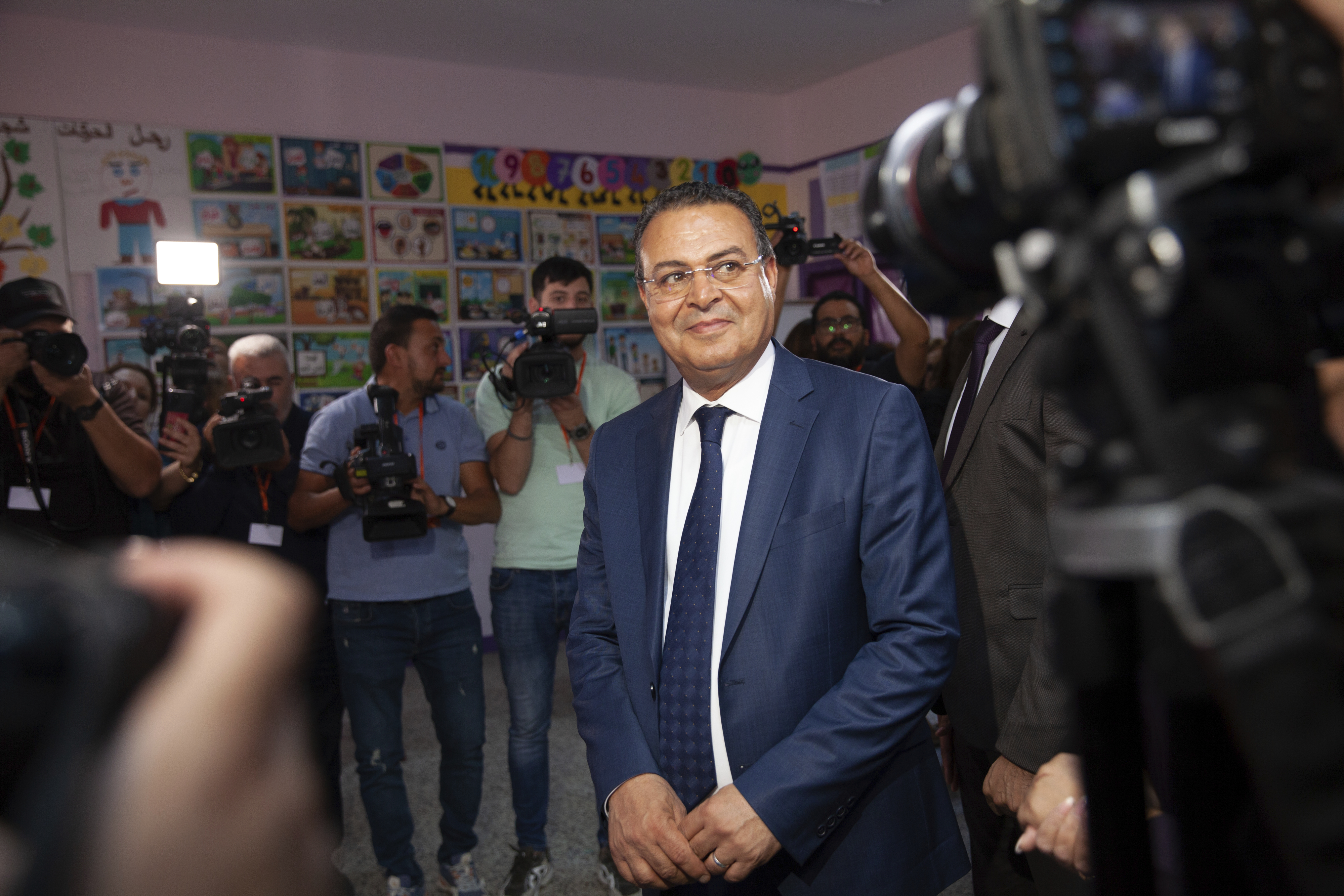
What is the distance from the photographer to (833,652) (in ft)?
4.67

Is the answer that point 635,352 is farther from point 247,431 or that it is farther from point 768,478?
point 768,478

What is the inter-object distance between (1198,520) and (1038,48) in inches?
9.7

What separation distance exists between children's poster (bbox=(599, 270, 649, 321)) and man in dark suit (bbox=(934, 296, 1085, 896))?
13.1 feet

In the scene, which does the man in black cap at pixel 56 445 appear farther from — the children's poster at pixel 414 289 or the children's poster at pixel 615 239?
the children's poster at pixel 615 239

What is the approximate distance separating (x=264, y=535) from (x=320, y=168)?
2.70m

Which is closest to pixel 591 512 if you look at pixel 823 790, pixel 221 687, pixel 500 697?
pixel 823 790

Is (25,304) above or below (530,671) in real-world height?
above

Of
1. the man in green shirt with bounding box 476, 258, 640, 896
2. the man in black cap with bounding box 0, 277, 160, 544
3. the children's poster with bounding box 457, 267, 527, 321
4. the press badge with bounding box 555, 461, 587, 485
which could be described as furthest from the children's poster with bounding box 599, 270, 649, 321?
the man in black cap with bounding box 0, 277, 160, 544

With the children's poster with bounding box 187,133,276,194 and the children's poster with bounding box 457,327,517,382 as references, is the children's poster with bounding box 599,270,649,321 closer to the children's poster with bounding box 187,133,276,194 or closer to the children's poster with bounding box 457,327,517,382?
the children's poster with bounding box 457,327,517,382

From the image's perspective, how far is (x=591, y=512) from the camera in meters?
1.72

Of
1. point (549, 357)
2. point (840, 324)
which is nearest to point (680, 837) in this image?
point (549, 357)

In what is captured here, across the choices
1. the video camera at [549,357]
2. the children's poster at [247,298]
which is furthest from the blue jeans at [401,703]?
the children's poster at [247,298]

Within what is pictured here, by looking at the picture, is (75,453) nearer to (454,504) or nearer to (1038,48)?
(454,504)

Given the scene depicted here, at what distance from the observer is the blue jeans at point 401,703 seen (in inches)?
107
